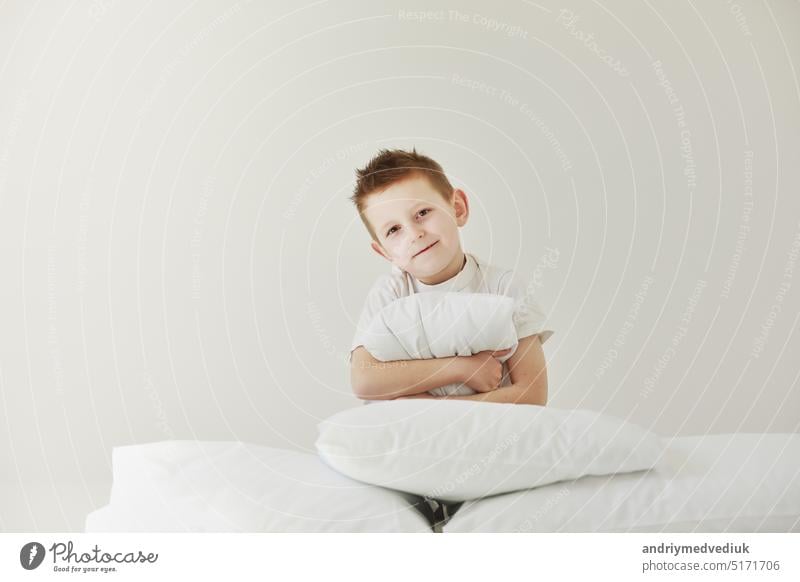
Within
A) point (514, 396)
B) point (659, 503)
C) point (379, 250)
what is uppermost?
point (379, 250)

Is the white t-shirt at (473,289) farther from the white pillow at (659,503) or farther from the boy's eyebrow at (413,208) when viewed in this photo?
the white pillow at (659,503)

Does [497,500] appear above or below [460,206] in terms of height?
below

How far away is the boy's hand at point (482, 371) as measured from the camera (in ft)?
3.85

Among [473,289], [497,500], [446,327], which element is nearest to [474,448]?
[497,500]

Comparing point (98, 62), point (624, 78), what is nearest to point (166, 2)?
point (98, 62)

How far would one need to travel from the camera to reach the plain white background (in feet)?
4.30

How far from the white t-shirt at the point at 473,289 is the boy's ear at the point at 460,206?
58 mm

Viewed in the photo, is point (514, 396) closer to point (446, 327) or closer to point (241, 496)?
point (446, 327)

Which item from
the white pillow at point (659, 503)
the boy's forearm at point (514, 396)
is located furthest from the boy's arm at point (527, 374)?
the white pillow at point (659, 503)

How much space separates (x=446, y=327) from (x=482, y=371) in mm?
96

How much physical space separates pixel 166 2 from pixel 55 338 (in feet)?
→ 1.78

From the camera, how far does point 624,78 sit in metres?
1.36

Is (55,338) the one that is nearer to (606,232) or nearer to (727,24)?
(606,232)

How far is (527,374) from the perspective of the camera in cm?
125
